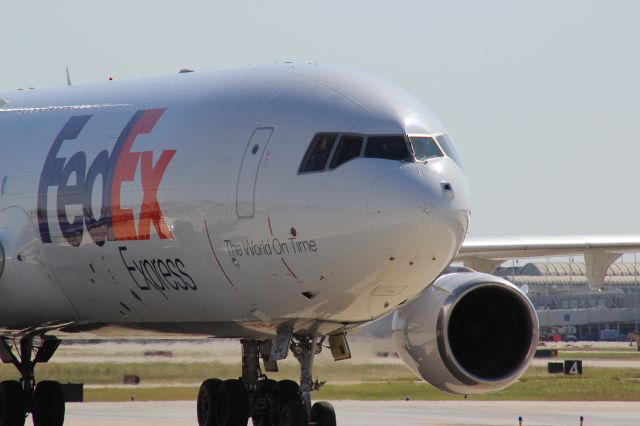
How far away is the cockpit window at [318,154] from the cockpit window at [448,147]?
1331mm

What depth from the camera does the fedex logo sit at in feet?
65.4

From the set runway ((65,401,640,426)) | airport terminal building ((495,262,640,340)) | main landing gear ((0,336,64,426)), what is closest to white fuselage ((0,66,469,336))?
main landing gear ((0,336,64,426))

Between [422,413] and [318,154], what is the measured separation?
53.6ft

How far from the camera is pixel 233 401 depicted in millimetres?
22359

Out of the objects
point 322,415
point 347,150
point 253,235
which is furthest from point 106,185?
point 347,150

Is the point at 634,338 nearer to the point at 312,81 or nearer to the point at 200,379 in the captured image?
the point at 200,379

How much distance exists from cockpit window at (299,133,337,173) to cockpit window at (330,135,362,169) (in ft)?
0.36

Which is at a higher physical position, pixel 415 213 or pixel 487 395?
pixel 415 213

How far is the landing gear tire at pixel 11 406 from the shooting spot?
23.7m

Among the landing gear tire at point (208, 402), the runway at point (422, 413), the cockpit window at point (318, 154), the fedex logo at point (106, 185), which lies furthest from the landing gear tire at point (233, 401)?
the runway at point (422, 413)

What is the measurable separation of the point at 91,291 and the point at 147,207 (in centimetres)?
193

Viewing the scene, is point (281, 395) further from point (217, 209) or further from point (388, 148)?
point (388, 148)

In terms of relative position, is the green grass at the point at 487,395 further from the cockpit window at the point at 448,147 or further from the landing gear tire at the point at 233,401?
the cockpit window at the point at 448,147

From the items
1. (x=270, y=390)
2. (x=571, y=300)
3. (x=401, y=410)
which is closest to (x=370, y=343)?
(x=270, y=390)
